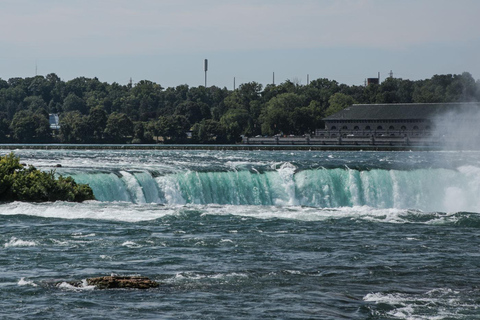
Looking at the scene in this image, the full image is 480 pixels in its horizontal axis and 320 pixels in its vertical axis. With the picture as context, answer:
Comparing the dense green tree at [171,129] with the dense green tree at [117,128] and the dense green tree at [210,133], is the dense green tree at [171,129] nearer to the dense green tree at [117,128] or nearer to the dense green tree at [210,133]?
the dense green tree at [210,133]

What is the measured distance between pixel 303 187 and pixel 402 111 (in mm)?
101728

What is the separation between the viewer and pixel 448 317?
2123 cm

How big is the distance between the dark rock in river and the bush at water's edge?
20511 millimetres

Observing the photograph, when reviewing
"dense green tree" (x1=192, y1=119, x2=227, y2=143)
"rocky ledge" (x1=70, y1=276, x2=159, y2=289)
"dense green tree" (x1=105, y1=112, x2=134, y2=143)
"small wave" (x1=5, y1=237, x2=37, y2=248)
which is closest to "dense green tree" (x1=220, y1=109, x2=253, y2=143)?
"dense green tree" (x1=192, y1=119, x2=227, y2=143)

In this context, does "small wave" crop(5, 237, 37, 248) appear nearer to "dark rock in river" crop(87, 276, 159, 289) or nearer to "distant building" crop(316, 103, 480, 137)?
"dark rock in river" crop(87, 276, 159, 289)

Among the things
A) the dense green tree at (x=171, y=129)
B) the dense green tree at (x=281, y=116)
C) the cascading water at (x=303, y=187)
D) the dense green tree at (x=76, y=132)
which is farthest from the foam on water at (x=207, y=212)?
the dense green tree at (x=281, y=116)

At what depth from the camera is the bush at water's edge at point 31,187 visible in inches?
1720

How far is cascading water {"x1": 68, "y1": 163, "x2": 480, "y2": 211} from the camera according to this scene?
50.7 m

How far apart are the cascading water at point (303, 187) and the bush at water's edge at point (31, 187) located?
4.34 meters

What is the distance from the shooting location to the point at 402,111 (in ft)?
504

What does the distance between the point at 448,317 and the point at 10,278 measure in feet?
40.1

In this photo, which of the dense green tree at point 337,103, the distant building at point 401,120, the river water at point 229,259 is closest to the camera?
the river water at point 229,259

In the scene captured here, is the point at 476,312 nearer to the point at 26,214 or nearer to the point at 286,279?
the point at 286,279

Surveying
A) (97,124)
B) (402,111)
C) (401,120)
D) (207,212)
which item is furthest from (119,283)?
(97,124)
